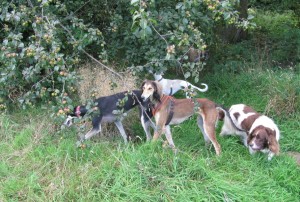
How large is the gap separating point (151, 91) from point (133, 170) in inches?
54.4

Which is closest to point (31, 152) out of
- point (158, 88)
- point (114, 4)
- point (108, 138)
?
point (108, 138)

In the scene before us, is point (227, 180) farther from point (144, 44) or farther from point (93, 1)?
point (93, 1)

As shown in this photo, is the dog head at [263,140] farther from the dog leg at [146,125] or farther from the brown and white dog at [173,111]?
the dog leg at [146,125]

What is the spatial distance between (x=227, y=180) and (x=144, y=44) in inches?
113

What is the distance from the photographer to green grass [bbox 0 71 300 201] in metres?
3.60

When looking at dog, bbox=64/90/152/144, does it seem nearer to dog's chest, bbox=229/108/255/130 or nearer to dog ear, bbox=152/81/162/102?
dog ear, bbox=152/81/162/102

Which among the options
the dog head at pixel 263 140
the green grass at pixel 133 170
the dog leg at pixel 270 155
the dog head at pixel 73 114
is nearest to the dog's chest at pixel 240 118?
the green grass at pixel 133 170

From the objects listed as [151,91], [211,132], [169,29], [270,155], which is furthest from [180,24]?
[270,155]

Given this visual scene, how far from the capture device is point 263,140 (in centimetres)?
431

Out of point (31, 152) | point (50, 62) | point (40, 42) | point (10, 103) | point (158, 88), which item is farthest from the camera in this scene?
point (10, 103)

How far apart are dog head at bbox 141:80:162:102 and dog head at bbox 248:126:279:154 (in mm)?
1376

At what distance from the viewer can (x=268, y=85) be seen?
626 cm

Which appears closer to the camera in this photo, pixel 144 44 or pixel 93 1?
pixel 144 44

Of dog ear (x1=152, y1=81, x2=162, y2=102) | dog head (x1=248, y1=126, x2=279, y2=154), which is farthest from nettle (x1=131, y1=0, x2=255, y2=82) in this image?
dog head (x1=248, y1=126, x2=279, y2=154)
